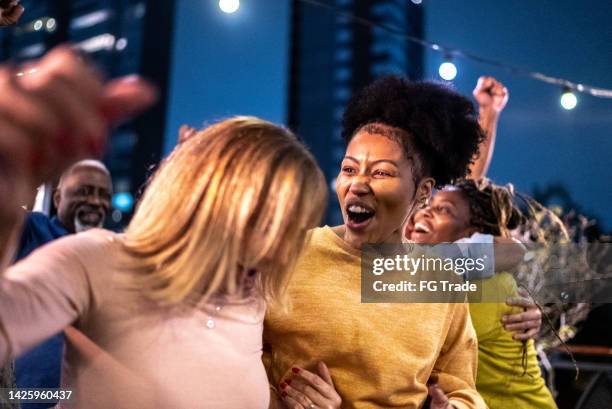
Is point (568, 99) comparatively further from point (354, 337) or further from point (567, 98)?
point (354, 337)

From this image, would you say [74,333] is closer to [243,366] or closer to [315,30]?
[243,366]

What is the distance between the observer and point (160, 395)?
844mm

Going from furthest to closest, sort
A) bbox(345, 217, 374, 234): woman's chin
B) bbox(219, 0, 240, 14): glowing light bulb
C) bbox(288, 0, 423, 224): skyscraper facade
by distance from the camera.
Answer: bbox(288, 0, 423, 224): skyscraper facade → bbox(219, 0, 240, 14): glowing light bulb → bbox(345, 217, 374, 234): woman's chin

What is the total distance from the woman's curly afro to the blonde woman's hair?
2.27 ft

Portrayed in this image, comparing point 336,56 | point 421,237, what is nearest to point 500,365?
point 421,237

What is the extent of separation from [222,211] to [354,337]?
2.02 feet

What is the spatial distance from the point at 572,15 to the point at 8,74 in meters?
19.7

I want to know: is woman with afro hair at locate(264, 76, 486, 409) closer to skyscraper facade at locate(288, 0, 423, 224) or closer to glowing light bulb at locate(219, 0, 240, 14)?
glowing light bulb at locate(219, 0, 240, 14)

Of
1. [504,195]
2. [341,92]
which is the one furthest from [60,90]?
[341,92]

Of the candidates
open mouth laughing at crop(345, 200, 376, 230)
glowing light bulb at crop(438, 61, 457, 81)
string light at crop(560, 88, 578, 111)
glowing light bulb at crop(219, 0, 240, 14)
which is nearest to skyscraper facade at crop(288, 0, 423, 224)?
string light at crop(560, 88, 578, 111)

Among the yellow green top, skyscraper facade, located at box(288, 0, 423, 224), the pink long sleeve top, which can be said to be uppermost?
skyscraper facade, located at box(288, 0, 423, 224)

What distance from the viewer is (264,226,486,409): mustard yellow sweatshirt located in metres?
1.35

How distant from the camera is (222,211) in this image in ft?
2.84

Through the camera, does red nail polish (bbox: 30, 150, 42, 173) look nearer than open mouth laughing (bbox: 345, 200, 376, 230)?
Yes
